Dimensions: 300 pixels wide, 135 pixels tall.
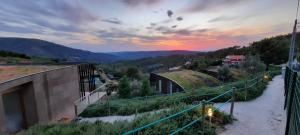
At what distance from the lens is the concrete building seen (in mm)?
8038

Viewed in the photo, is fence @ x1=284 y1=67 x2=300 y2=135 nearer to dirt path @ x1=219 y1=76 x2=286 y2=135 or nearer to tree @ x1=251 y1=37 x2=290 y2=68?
dirt path @ x1=219 y1=76 x2=286 y2=135

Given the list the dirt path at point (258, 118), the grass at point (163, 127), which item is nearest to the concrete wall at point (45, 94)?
the grass at point (163, 127)

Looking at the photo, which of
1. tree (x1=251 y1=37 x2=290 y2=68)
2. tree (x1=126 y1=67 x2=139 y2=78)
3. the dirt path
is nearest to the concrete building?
the dirt path

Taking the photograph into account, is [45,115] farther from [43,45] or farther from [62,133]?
[43,45]

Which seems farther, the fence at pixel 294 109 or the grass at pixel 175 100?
the grass at pixel 175 100

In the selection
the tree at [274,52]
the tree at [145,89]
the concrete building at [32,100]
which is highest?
the tree at [274,52]

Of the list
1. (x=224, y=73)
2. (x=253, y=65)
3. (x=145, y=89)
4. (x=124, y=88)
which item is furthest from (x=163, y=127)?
(x=253, y=65)

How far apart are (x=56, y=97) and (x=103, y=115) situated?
359 centimetres

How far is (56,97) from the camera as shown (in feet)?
34.6

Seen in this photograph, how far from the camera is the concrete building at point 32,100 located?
804 cm

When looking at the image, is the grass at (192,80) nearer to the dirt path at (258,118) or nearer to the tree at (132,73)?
the dirt path at (258,118)

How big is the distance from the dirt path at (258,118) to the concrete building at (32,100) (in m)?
9.22

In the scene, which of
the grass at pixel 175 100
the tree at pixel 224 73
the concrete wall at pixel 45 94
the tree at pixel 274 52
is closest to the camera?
the grass at pixel 175 100

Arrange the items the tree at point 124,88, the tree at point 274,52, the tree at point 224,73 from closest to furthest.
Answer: the tree at point 124,88 < the tree at point 224,73 < the tree at point 274,52
